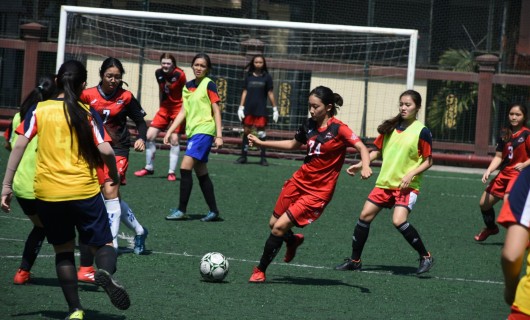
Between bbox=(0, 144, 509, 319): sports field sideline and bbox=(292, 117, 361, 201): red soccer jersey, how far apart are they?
0.78 m

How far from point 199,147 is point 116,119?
2.47m

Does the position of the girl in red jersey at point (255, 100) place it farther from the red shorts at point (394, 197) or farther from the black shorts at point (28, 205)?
the black shorts at point (28, 205)

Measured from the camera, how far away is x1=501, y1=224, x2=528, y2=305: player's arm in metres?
3.72

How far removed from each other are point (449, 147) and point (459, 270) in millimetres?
11772

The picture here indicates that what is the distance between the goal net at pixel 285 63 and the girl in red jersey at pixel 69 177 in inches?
501

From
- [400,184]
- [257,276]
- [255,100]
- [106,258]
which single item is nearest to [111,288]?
[106,258]

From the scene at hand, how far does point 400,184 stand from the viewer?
27.3 feet

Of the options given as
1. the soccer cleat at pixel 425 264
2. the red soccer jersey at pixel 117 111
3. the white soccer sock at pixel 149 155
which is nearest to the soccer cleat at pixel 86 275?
the red soccer jersey at pixel 117 111

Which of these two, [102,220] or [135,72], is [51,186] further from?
[135,72]

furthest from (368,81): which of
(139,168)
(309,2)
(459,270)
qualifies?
(459,270)

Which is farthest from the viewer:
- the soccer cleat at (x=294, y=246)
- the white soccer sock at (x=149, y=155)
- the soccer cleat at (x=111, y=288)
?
the white soccer sock at (x=149, y=155)

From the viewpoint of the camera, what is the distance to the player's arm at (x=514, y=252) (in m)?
3.72

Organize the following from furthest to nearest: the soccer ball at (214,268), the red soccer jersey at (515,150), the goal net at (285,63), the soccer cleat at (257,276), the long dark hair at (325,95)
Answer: the goal net at (285,63), the red soccer jersey at (515,150), the long dark hair at (325,95), the soccer cleat at (257,276), the soccer ball at (214,268)

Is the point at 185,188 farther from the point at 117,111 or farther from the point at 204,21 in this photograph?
the point at 204,21
